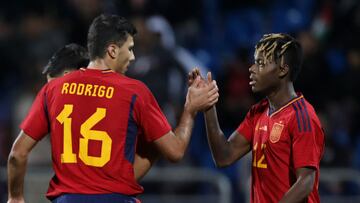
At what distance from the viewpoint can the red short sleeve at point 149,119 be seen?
16.5 feet

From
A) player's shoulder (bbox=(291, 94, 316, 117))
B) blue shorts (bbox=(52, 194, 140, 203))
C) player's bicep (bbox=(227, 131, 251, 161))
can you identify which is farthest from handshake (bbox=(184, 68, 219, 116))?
blue shorts (bbox=(52, 194, 140, 203))

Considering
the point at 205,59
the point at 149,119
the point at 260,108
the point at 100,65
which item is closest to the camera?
the point at 149,119

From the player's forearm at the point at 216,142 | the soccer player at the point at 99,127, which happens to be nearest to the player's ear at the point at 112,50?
the soccer player at the point at 99,127

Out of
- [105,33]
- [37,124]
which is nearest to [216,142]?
[105,33]

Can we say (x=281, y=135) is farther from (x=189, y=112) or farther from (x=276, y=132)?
(x=189, y=112)

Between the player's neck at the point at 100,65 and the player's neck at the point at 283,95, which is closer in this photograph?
the player's neck at the point at 100,65

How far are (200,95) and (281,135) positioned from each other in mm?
645

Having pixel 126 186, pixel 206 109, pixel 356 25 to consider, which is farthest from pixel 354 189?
pixel 126 186

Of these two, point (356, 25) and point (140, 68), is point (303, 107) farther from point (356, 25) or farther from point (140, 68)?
point (356, 25)

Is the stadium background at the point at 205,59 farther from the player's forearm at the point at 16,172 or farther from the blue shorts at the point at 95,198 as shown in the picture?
the blue shorts at the point at 95,198

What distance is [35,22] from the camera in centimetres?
1099

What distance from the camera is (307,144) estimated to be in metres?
4.96

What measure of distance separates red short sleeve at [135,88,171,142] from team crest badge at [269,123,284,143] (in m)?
0.69

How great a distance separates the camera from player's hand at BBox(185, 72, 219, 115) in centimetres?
537
